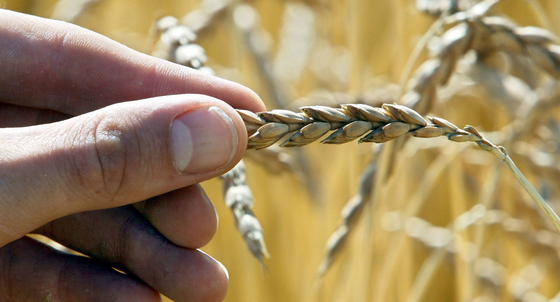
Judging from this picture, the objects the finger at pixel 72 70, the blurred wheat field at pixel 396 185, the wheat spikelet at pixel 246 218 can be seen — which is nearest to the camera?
the wheat spikelet at pixel 246 218

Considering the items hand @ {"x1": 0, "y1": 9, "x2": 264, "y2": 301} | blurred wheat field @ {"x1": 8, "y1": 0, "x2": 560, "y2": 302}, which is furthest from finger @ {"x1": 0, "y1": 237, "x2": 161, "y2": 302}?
blurred wheat field @ {"x1": 8, "y1": 0, "x2": 560, "y2": 302}

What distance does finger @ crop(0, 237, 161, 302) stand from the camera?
23.2 inches

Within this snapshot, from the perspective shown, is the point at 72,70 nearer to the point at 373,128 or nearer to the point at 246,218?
the point at 246,218

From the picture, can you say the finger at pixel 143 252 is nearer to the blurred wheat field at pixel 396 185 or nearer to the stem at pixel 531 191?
the blurred wheat field at pixel 396 185

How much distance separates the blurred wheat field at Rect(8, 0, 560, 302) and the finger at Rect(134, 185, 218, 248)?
18 centimetres

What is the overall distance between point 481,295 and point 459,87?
0.51 meters

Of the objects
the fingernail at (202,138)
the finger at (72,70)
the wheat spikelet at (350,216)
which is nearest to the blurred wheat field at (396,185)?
the wheat spikelet at (350,216)

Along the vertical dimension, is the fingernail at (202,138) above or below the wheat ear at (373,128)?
below

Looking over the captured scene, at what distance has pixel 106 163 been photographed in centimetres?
41

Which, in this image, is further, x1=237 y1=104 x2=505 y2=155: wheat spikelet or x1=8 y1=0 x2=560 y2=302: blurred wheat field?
x1=8 y1=0 x2=560 y2=302: blurred wheat field

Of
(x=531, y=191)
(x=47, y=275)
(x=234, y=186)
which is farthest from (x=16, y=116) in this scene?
(x=531, y=191)

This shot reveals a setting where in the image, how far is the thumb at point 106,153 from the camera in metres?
0.41

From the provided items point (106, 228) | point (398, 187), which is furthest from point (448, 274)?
point (106, 228)

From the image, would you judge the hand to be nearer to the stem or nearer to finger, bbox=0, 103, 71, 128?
finger, bbox=0, 103, 71, 128
